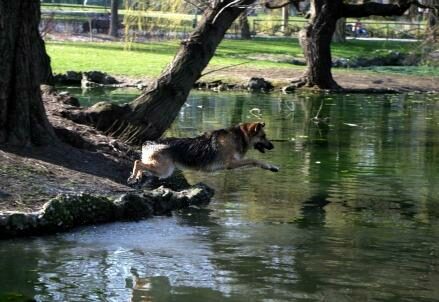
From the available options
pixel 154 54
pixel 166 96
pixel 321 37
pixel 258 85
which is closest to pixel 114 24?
pixel 154 54

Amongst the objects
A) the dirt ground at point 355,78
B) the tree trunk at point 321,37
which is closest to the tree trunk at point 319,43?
the tree trunk at point 321,37

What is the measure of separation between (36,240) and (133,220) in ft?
5.60

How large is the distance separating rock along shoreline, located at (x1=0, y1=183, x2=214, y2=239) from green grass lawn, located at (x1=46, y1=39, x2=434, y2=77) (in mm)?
23194

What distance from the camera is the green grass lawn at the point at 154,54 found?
43062mm

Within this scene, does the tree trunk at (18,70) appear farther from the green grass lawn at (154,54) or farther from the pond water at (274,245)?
the green grass lawn at (154,54)

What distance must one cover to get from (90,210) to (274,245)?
246 centimetres

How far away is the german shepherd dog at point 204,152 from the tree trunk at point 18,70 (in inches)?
72.8

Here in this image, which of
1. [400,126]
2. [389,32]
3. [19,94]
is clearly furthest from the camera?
[389,32]

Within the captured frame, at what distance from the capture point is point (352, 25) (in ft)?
272

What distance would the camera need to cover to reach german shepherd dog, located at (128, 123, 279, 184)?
49.0ft

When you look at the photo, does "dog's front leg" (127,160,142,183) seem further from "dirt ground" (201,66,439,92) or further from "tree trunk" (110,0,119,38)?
"tree trunk" (110,0,119,38)

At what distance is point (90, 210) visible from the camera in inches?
493

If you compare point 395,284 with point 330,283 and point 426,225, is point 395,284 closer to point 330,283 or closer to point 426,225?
point 330,283

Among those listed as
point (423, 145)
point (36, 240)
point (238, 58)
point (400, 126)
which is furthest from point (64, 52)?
point (36, 240)
